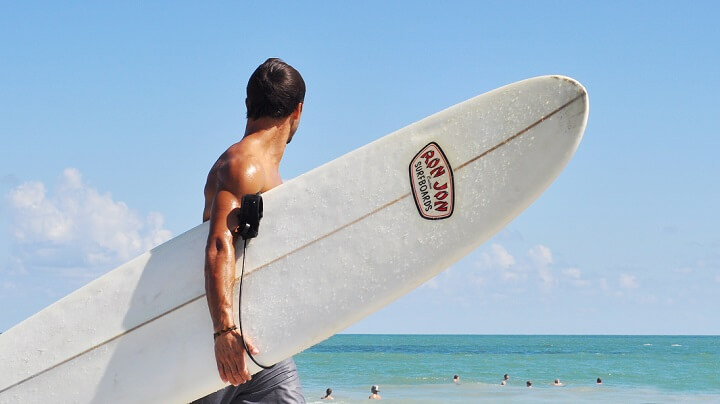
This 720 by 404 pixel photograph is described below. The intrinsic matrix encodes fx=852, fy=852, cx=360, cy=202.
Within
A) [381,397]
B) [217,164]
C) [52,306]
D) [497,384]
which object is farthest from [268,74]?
[497,384]

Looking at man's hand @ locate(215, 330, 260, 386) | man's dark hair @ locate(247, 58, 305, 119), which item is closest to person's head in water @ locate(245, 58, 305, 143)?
man's dark hair @ locate(247, 58, 305, 119)

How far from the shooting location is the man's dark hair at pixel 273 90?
108 inches

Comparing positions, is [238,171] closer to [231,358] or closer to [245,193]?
[245,193]

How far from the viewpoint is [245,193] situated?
8.70 ft

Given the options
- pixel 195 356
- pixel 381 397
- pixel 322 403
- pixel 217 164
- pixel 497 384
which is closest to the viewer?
pixel 217 164

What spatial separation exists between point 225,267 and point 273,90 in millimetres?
596

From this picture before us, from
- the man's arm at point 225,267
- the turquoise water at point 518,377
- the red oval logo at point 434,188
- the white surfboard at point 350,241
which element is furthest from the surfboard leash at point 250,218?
the turquoise water at point 518,377

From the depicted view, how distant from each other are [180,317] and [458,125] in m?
1.16

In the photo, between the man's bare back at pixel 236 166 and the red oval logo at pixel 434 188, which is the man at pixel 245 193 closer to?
the man's bare back at pixel 236 166

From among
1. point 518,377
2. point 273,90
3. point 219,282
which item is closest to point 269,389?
point 219,282

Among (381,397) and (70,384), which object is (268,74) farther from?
(381,397)

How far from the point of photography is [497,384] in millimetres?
24516

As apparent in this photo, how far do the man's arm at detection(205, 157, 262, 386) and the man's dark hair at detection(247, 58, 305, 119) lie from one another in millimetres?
233

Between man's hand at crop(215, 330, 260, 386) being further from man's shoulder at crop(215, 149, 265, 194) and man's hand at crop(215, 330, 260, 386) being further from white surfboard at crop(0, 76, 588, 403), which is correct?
man's shoulder at crop(215, 149, 265, 194)
